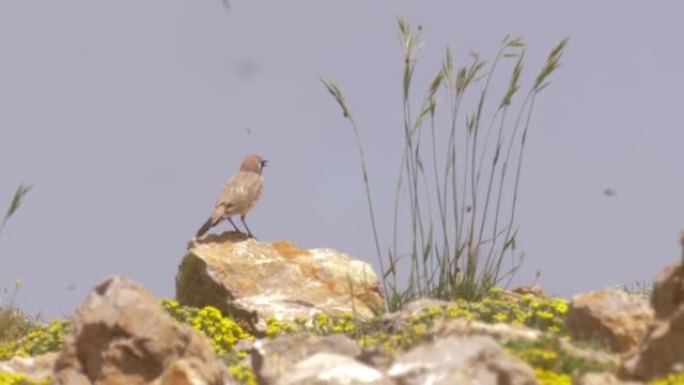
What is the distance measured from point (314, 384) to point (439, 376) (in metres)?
0.65

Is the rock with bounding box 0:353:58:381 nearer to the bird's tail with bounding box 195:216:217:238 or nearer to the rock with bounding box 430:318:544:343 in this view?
the rock with bounding box 430:318:544:343

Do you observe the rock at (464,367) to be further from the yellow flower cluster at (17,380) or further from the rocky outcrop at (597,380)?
the yellow flower cluster at (17,380)

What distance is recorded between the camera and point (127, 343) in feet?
26.3

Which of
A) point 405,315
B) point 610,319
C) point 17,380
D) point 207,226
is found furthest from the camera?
point 207,226

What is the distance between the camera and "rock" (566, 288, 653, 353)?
8.41 m

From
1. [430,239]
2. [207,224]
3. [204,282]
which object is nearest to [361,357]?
[430,239]

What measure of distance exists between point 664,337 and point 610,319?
2059mm

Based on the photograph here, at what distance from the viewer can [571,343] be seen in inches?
309

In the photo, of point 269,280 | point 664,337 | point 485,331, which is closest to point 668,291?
point 664,337

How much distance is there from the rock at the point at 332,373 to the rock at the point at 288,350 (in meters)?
0.56

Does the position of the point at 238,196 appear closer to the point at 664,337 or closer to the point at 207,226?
the point at 207,226

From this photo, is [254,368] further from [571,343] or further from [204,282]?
[204,282]

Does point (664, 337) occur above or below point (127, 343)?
below

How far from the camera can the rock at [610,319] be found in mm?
8406
